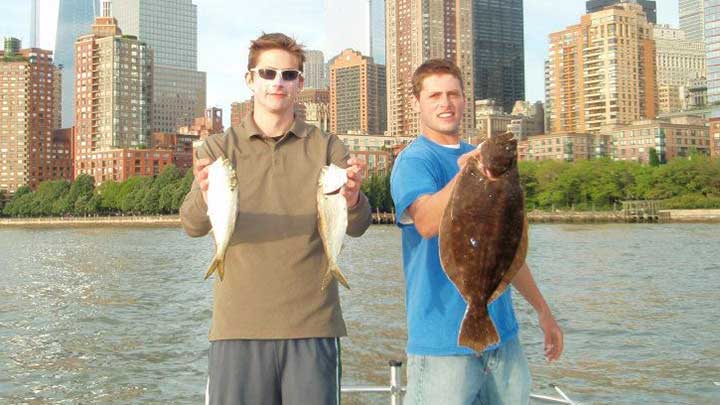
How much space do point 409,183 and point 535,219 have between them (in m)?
112

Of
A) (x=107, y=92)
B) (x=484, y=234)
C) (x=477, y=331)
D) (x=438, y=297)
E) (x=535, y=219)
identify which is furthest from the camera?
(x=107, y=92)

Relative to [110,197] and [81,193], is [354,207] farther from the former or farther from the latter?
[81,193]

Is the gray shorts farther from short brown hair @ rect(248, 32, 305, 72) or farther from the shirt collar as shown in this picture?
short brown hair @ rect(248, 32, 305, 72)

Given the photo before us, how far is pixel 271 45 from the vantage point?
4.67 metres

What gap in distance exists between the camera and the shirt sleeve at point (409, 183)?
13.9 feet

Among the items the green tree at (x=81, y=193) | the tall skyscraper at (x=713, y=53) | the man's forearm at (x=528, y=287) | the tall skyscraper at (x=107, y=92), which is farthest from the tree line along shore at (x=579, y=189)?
the man's forearm at (x=528, y=287)

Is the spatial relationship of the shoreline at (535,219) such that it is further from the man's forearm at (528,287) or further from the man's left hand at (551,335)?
the man's forearm at (528,287)

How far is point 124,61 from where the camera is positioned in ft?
597

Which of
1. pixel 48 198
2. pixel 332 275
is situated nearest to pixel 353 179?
pixel 332 275

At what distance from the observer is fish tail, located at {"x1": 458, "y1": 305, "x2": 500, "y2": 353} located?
407cm

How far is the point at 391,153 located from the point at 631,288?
139 m

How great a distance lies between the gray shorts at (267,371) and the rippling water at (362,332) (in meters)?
8.06

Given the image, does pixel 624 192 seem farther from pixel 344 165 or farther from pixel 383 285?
pixel 344 165

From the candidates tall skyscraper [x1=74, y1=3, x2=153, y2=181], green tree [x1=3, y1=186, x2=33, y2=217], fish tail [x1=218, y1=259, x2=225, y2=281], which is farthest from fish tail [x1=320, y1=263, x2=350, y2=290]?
tall skyscraper [x1=74, y1=3, x2=153, y2=181]
